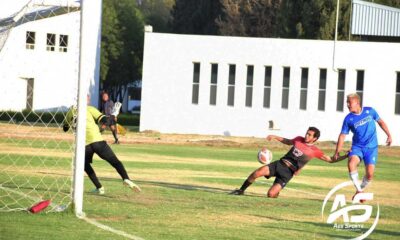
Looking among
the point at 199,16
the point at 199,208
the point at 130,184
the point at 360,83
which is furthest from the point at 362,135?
the point at 199,16

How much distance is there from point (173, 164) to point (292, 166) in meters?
11.4

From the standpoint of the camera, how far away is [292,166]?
20.5m

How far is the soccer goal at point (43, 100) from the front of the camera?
1658 cm

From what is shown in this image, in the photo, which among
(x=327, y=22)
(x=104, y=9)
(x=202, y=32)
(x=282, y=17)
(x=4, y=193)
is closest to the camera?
(x=4, y=193)

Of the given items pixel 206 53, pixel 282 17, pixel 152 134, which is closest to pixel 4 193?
pixel 152 134

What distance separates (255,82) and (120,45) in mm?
43294

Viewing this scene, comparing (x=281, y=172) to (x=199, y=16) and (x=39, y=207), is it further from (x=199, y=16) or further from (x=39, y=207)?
(x=199, y=16)

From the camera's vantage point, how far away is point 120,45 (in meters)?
102

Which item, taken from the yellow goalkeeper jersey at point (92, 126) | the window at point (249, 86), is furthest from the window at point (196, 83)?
the yellow goalkeeper jersey at point (92, 126)

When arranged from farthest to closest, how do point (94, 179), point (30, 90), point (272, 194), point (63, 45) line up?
1. point (63, 45)
2. point (30, 90)
3. point (272, 194)
4. point (94, 179)

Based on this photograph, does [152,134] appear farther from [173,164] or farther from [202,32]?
[202,32]

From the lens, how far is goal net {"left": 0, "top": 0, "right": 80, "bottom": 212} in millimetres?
19719

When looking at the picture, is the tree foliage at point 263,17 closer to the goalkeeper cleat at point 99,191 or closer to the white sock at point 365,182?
the white sock at point 365,182

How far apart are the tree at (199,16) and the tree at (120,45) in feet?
14.9
